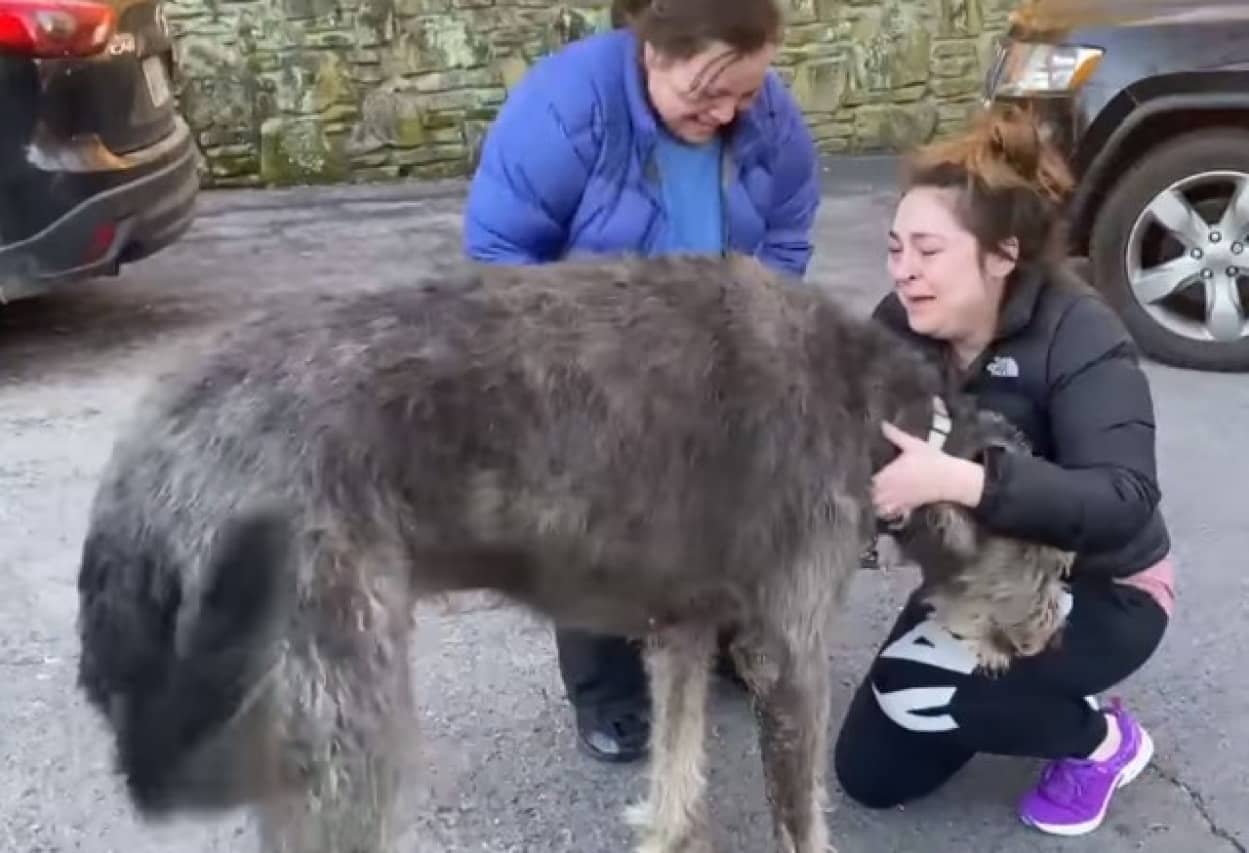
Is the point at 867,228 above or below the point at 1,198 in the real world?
below

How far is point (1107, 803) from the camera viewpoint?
418 centimetres

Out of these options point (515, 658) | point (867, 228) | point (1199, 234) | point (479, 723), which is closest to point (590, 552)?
point (479, 723)

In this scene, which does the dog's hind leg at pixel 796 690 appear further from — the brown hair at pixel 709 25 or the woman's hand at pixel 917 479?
the brown hair at pixel 709 25

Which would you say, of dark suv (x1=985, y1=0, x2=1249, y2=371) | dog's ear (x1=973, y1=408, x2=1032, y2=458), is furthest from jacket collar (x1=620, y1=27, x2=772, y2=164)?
dark suv (x1=985, y1=0, x2=1249, y2=371)

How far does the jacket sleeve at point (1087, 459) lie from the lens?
139 inches

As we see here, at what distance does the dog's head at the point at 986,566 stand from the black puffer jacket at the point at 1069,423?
62 millimetres

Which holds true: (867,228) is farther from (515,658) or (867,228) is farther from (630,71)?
(630,71)

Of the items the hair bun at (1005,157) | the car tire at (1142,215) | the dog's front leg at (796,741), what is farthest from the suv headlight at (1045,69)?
the dog's front leg at (796,741)

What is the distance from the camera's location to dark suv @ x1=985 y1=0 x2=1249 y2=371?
291 inches

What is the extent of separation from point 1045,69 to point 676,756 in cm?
460

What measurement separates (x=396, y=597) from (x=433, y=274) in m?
0.61

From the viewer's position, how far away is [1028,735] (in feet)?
13.2

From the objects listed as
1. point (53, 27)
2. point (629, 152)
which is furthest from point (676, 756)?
point (53, 27)

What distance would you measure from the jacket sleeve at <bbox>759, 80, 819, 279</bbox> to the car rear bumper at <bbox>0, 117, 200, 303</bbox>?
417 cm
